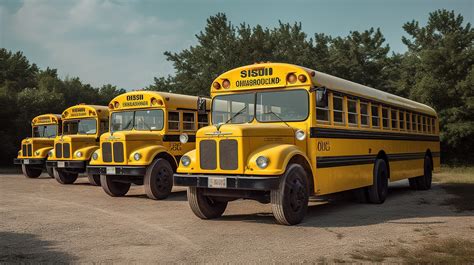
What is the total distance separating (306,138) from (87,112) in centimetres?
984

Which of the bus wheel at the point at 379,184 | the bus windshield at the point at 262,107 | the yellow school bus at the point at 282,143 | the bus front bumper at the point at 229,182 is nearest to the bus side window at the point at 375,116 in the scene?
the yellow school bus at the point at 282,143

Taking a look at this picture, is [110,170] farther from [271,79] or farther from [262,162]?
[262,162]

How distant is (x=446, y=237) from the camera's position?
6668 mm

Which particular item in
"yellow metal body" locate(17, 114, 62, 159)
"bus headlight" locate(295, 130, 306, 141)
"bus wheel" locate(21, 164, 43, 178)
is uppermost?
"yellow metal body" locate(17, 114, 62, 159)

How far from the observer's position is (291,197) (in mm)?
7375

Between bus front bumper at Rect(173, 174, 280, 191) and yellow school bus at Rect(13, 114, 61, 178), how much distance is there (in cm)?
1181

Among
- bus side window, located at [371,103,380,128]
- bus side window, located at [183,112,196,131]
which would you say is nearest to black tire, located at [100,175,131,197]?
bus side window, located at [183,112,196,131]

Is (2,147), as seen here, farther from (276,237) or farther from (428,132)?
(276,237)

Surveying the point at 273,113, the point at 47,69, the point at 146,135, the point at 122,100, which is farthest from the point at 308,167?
the point at 47,69

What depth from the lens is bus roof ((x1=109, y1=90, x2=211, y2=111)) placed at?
1207 centimetres

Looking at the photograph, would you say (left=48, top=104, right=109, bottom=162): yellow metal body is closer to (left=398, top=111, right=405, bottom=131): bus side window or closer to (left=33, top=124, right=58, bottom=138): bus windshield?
(left=33, top=124, right=58, bottom=138): bus windshield

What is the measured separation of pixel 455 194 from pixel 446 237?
22.1 feet

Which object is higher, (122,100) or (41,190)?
(122,100)

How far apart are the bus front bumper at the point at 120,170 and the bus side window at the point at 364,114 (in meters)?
4.89
